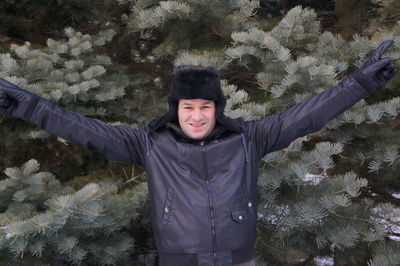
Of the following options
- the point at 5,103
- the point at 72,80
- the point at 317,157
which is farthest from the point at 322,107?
the point at 72,80

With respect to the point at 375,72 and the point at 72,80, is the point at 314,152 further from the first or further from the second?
the point at 72,80

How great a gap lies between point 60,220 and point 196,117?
37.2 inches

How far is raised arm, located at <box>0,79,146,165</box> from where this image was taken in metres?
2.24

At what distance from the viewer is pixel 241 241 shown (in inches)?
89.2

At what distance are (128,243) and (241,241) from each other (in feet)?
3.37

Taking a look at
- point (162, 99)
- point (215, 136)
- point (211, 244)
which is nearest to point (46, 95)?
point (162, 99)

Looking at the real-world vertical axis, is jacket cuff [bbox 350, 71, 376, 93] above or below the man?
above

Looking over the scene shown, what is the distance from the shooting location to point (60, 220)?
237cm

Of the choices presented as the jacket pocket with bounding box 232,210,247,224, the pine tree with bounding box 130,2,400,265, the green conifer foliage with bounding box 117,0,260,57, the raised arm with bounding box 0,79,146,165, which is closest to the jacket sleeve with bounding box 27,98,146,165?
the raised arm with bounding box 0,79,146,165

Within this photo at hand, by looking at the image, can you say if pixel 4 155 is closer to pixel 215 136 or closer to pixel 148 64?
pixel 148 64

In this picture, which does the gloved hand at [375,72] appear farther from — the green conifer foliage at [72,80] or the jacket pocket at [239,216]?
the green conifer foliage at [72,80]

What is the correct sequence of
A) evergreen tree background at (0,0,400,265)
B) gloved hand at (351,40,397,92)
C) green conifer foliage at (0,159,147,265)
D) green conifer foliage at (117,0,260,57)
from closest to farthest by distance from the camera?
gloved hand at (351,40,397,92) → green conifer foliage at (0,159,147,265) → evergreen tree background at (0,0,400,265) → green conifer foliage at (117,0,260,57)

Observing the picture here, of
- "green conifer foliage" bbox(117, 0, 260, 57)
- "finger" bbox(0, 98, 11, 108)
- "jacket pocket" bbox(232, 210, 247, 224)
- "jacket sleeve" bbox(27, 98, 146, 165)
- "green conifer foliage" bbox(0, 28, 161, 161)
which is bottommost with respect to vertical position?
"jacket pocket" bbox(232, 210, 247, 224)

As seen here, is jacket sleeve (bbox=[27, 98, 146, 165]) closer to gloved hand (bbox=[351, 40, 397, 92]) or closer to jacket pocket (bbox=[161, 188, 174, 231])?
jacket pocket (bbox=[161, 188, 174, 231])
